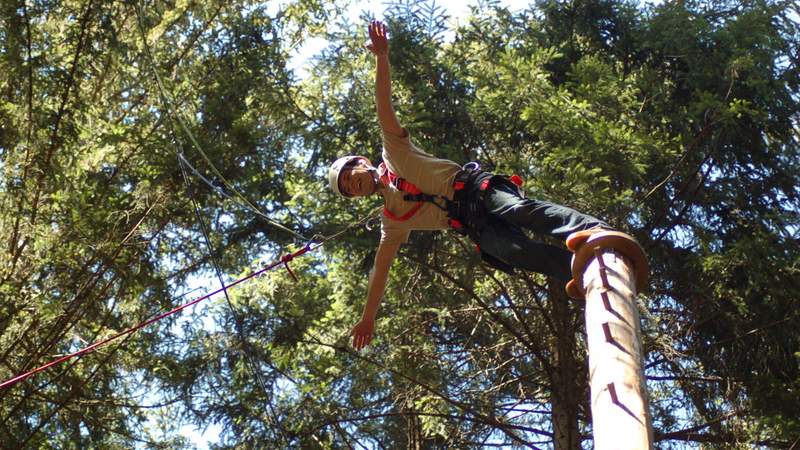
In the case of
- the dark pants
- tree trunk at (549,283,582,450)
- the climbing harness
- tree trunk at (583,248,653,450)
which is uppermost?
tree trunk at (549,283,582,450)

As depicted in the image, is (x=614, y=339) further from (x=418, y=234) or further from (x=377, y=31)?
(x=418, y=234)

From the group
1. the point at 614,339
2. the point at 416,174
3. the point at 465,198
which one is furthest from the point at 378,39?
the point at 614,339

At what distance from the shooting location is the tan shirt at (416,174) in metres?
4.99

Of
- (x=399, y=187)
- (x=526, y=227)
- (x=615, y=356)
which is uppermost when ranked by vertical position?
(x=399, y=187)

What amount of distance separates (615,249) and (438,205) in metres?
1.41

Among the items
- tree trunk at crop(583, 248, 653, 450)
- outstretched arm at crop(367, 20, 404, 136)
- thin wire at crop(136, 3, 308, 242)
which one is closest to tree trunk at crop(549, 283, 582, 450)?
thin wire at crop(136, 3, 308, 242)

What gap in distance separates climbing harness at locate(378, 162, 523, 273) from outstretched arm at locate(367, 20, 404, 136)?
1.02ft

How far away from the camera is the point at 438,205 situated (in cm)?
508

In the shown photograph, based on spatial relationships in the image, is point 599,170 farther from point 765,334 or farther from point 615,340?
point 615,340

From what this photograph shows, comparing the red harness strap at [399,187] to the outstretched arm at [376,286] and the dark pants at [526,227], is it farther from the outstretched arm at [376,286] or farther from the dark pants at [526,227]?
the dark pants at [526,227]

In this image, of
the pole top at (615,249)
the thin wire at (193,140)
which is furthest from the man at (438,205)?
the thin wire at (193,140)

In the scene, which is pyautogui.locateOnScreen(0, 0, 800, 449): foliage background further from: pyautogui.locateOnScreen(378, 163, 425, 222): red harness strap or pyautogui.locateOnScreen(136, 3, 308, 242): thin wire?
pyautogui.locateOnScreen(378, 163, 425, 222): red harness strap

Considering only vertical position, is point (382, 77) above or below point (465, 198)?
above

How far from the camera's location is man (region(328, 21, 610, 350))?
4488 mm
